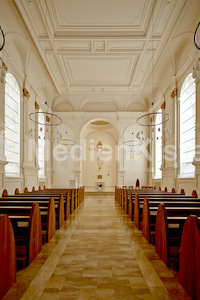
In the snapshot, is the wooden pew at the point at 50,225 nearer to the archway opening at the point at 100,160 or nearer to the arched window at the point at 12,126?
the arched window at the point at 12,126

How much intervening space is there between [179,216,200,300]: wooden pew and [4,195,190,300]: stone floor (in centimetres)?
10

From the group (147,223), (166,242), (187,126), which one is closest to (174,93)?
(187,126)

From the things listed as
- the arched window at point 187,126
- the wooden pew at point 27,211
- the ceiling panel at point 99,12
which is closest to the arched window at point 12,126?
the ceiling panel at point 99,12

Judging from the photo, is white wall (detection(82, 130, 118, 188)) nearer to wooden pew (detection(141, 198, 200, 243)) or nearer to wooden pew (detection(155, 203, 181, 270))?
wooden pew (detection(141, 198, 200, 243))

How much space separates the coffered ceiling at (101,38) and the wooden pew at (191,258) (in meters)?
7.00

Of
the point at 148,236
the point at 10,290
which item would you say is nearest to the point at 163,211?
the point at 148,236

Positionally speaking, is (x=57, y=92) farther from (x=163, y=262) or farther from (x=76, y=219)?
(x=163, y=262)

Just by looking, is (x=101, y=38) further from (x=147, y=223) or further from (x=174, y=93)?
(x=147, y=223)

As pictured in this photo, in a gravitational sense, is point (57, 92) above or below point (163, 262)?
above

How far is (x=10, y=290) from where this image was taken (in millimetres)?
2439

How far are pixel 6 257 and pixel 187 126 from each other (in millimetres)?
8485

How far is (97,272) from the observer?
9.49 ft

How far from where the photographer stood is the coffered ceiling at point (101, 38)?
7.59 metres

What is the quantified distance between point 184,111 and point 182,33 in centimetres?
287
